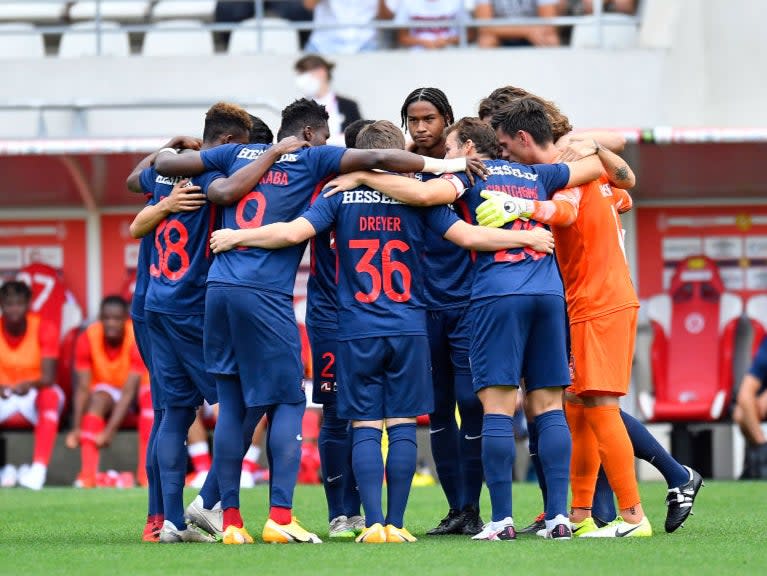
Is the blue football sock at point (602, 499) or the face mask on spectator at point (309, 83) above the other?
the face mask on spectator at point (309, 83)

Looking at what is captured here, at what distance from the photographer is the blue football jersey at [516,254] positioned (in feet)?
23.4

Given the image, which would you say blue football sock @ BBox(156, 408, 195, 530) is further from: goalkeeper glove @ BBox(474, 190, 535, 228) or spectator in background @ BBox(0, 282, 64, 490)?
spectator in background @ BBox(0, 282, 64, 490)

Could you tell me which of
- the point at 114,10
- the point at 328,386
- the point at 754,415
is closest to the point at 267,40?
the point at 114,10

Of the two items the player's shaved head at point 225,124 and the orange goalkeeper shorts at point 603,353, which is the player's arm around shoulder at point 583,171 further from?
the player's shaved head at point 225,124

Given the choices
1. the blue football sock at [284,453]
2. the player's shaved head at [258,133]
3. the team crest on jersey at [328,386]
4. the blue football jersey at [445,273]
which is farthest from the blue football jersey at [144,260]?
the blue football jersey at [445,273]

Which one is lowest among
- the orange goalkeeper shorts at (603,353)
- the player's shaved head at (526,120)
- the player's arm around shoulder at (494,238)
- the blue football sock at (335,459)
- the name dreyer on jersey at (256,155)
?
the blue football sock at (335,459)

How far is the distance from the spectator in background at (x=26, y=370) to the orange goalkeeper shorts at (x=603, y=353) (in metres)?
6.98

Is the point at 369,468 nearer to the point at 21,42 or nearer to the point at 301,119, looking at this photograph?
the point at 301,119

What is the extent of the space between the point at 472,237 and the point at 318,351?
1.08m

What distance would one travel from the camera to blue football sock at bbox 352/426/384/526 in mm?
7082

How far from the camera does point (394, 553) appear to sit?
260 inches

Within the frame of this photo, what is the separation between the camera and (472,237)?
23.4 feet

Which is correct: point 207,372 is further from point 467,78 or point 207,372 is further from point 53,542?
point 467,78

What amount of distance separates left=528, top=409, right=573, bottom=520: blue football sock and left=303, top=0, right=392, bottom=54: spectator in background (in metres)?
8.41
